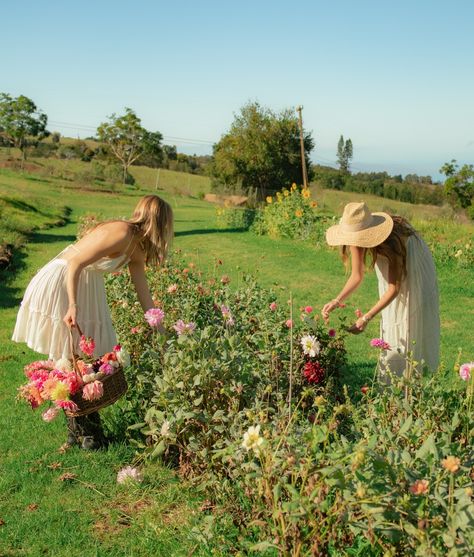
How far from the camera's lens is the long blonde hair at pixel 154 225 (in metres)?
3.48

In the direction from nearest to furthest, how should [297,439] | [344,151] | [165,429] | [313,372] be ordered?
[297,439] < [165,429] < [313,372] < [344,151]

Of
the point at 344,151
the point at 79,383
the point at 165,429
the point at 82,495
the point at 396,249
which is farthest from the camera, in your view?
the point at 344,151

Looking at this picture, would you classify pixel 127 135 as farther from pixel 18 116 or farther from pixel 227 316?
pixel 227 316

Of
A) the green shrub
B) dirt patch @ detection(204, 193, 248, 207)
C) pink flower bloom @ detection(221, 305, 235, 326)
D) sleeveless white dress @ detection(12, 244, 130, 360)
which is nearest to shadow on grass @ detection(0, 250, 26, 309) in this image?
sleeveless white dress @ detection(12, 244, 130, 360)

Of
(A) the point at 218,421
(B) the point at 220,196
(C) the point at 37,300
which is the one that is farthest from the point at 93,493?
(B) the point at 220,196

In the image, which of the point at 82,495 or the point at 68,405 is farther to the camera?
the point at 82,495

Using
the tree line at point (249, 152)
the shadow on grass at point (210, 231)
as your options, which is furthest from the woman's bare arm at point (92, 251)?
the tree line at point (249, 152)

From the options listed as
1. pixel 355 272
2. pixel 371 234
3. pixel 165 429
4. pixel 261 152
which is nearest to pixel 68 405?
pixel 165 429

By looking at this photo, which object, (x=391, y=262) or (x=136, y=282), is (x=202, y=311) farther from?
(x=391, y=262)

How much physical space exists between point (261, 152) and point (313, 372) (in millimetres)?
30128

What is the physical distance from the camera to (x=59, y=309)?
140 inches

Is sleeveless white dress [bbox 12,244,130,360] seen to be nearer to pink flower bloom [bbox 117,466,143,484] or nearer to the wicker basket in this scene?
the wicker basket

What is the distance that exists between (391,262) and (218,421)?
4.20ft

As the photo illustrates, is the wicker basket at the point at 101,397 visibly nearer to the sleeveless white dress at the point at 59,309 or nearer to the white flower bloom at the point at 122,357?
the white flower bloom at the point at 122,357
